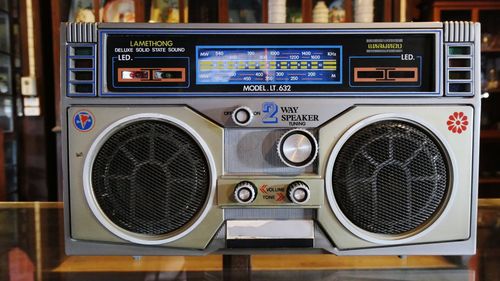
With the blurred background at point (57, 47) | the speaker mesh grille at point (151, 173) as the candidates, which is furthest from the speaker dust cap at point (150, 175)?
the blurred background at point (57, 47)

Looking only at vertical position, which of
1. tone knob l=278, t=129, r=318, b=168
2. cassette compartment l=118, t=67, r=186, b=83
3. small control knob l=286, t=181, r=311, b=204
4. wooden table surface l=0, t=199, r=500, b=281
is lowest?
wooden table surface l=0, t=199, r=500, b=281

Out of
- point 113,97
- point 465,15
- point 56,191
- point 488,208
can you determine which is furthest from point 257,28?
point 56,191

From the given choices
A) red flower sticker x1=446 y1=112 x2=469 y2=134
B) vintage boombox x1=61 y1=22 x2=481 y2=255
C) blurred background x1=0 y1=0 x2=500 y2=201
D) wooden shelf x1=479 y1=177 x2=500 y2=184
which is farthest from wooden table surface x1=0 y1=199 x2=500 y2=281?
wooden shelf x1=479 y1=177 x2=500 y2=184

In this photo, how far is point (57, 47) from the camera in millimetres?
2211

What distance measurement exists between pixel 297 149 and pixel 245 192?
0.08m

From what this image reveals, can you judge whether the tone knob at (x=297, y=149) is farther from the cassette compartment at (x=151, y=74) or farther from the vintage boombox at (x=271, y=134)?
the cassette compartment at (x=151, y=74)

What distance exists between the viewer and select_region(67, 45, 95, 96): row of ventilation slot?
1.61 feet

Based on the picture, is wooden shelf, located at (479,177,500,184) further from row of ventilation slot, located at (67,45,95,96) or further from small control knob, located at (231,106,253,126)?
row of ventilation slot, located at (67,45,95,96)

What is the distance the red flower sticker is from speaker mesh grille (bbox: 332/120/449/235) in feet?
0.08

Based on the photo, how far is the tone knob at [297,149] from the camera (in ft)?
1.60

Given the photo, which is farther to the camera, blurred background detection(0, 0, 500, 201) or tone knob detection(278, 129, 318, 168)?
blurred background detection(0, 0, 500, 201)

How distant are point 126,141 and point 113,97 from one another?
0.17 feet

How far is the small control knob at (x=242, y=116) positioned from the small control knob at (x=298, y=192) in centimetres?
9

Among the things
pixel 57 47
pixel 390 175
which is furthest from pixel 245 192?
pixel 57 47
